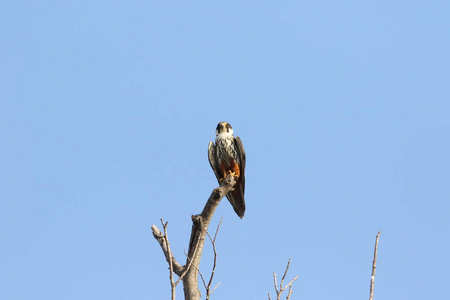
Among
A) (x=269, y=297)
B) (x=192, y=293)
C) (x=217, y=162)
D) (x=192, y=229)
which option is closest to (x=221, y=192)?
(x=192, y=229)

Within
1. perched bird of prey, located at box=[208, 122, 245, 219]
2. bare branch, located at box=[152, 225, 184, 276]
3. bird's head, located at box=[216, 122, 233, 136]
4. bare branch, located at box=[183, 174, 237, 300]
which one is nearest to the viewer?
bare branch, located at box=[183, 174, 237, 300]

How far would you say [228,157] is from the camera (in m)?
8.99

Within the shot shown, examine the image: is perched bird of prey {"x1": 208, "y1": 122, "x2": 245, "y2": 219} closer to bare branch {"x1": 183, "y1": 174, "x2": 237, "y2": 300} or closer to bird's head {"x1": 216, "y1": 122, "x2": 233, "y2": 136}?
bird's head {"x1": 216, "y1": 122, "x2": 233, "y2": 136}

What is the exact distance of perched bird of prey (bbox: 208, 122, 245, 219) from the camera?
8.63 metres

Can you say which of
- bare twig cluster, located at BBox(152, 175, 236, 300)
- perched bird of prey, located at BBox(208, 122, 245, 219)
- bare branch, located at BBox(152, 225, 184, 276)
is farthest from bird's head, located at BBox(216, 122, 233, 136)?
bare branch, located at BBox(152, 225, 184, 276)

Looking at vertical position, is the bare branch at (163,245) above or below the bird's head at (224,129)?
below

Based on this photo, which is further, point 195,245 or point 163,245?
point 163,245

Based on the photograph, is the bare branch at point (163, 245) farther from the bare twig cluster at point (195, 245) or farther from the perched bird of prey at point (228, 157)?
the perched bird of prey at point (228, 157)

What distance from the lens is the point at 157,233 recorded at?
5082 mm

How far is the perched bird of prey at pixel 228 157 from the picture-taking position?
8.63m

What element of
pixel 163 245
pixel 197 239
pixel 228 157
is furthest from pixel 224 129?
pixel 197 239

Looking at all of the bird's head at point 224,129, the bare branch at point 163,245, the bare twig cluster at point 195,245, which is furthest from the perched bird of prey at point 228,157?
the bare branch at point 163,245

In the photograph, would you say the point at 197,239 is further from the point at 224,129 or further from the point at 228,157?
the point at 224,129

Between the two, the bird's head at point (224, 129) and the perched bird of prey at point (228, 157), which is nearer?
the perched bird of prey at point (228, 157)
